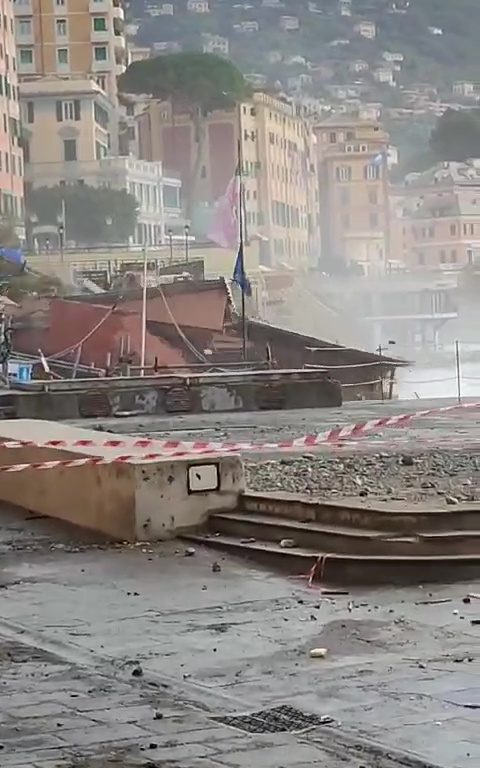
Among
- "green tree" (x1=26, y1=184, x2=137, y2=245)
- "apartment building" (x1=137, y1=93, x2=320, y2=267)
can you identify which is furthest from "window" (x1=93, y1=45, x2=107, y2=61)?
"green tree" (x1=26, y1=184, x2=137, y2=245)

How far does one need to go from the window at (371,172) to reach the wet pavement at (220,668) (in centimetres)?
8591

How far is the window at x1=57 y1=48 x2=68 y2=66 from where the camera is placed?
291 ft

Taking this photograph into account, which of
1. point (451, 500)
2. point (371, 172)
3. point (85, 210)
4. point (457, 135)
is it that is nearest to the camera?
point (451, 500)

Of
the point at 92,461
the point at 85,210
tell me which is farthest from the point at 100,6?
the point at 92,461

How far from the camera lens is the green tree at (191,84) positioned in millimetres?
88375

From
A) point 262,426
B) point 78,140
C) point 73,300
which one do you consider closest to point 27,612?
point 262,426

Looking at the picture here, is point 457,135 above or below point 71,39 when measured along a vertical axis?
below

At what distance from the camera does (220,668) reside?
5.95 meters

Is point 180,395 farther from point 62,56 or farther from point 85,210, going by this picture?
point 62,56

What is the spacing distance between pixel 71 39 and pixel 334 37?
2823 centimetres

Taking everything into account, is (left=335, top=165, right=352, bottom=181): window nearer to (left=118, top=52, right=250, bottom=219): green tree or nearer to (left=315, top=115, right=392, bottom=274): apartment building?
(left=315, top=115, right=392, bottom=274): apartment building

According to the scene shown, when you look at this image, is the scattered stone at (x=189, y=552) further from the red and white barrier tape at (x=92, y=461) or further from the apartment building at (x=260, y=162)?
the apartment building at (x=260, y=162)

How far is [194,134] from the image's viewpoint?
291 feet

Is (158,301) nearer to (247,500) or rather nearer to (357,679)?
(247,500)
